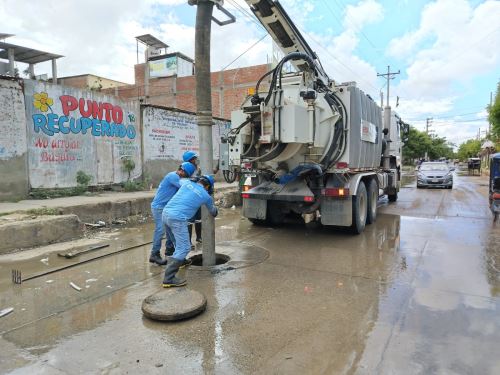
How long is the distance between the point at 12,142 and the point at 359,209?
286 inches

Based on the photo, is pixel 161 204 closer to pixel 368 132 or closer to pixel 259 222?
pixel 259 222

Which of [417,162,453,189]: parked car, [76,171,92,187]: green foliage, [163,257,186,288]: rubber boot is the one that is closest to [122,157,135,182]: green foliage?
[76,171,92,187]: green foliage

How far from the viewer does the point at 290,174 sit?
7426 mm

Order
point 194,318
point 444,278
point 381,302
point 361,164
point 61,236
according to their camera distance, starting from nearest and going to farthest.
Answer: point 194,318 → point 381,302 → point 444,278 → point 61,236 → point 361,164

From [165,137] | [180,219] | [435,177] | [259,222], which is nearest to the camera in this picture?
[180,219]

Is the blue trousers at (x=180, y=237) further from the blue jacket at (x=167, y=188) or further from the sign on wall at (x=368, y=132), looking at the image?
the sign on wall at (x=368, y=132)

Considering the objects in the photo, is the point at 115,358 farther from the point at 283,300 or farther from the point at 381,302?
the point at 381,302

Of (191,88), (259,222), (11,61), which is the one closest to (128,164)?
(259,222)

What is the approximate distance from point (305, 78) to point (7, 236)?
572cm

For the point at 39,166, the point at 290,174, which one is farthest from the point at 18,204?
the point at 290,174

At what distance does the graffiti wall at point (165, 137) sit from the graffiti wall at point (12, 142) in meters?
3.78

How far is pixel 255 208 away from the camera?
796cm

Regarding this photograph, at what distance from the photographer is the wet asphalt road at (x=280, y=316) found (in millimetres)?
3004

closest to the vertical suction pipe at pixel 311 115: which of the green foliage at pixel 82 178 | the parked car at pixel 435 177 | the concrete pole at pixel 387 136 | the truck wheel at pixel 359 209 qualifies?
the truck wheel at pixel 359 209
